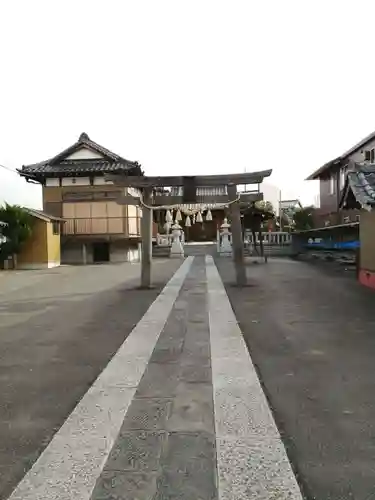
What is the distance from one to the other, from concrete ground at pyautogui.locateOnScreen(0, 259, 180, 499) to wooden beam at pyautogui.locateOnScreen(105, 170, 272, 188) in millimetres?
2719

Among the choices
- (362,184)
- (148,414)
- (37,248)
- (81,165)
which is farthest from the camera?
(81,165)

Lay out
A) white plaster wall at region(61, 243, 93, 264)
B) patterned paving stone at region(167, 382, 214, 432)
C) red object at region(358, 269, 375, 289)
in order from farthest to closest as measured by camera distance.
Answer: white plaster wall at region(61, 243, 93, 264) → red object at region(358, 269, 375, 289) → patterned paving stone at region(167, 382, 214, 432)

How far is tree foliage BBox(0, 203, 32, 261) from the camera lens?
21.4 m

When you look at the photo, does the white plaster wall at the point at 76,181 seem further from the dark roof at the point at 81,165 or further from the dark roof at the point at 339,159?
the dark roof at the point at 339,159

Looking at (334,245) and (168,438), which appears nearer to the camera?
(168,438)

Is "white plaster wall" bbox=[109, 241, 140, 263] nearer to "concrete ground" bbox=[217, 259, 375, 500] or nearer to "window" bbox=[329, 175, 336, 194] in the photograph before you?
"window" bbox=[329, 175, 336, 194]

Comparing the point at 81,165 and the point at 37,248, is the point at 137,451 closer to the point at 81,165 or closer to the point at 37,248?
the point at 37,248

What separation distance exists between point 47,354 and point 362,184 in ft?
26.2

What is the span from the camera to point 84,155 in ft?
89.2

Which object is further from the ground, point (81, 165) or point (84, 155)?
point (84, 155)

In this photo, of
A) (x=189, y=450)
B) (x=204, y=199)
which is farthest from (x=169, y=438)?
(x=204, y=199)

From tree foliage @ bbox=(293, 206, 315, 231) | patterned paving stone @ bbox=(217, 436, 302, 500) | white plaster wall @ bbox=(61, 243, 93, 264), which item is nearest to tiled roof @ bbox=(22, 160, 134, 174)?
white plaster wall @ bbox=(61, 243, 93, 264)

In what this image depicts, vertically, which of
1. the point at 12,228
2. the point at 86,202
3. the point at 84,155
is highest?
the point at 84,155

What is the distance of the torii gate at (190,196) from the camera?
1171cm
